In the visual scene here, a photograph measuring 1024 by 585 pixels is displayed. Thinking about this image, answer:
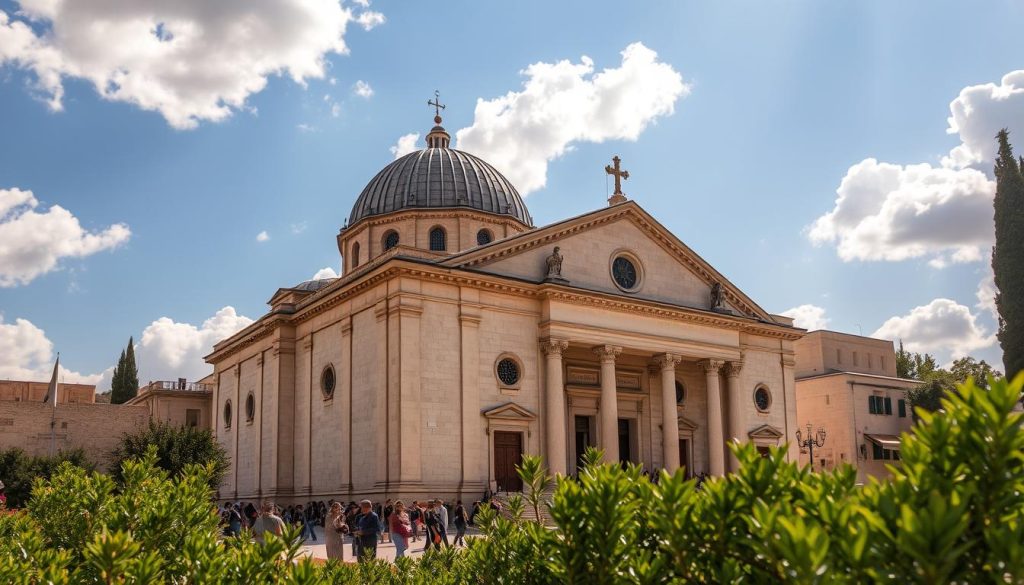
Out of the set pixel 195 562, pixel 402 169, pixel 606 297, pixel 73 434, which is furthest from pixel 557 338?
Answer: pixel 73 434

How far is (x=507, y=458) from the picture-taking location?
109 ft

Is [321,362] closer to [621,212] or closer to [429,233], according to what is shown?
[429,233]

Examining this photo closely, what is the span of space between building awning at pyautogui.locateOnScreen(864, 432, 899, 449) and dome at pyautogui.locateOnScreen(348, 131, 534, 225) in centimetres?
2352

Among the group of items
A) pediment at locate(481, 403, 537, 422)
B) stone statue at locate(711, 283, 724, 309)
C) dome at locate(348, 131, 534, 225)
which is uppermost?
dome at locate(348, 131, 534, 225)

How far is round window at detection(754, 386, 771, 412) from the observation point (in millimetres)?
42000

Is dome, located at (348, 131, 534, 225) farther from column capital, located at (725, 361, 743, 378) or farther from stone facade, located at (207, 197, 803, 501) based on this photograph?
column capital, located at (725, 361, 743, 378)

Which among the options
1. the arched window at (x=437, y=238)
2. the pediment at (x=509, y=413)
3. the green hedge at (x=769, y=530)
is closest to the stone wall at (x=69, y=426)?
the arched window at (x=437, y=238)

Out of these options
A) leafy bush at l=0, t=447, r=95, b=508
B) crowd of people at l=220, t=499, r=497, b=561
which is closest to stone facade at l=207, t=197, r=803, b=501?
crowd of people at l=220, t=499, r=497, b=561

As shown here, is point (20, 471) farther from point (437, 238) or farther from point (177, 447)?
point (437, 238)

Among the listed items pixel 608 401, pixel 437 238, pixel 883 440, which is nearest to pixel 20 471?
pixel 437 238

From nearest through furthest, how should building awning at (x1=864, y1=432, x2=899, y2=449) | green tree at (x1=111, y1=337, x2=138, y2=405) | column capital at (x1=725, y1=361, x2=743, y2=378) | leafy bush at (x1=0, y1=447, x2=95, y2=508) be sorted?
leafy bush at (x1=0, y1=447, x2=95, y2=508) < column capital at (x1=725, y1=361, x2=743, y2=378) < building awning at (x1=864, y1=432, x2=899, y2=449) < green tree at (x1=111, y1=337, x2=138, y2=405)

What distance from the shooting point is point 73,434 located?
175ft

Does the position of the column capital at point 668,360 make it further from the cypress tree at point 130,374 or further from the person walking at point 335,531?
the cypress tree at point 130,374

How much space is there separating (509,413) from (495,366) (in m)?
1.80
